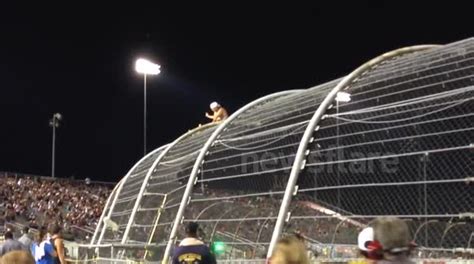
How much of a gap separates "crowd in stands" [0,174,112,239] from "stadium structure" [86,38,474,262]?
18.7m

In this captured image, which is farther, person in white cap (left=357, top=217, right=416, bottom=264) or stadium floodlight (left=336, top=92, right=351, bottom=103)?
stadium floodlight (left=336, top=92, right=351, bottom=103)

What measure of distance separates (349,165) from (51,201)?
94.6 ft

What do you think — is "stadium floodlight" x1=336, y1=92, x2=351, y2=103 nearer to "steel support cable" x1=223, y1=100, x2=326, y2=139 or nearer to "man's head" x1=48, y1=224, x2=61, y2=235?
"steel support cable" x1=223, y1=100, x2=326, y2=139

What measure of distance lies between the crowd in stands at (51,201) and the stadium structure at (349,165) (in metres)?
18.7

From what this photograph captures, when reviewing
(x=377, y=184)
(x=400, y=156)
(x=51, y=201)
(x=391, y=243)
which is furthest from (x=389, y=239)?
(x=51, y=201)

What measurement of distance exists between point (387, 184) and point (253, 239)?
8.77 feet

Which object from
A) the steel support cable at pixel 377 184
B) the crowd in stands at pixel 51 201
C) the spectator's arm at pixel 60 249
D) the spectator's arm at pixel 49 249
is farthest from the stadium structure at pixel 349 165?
the crowd in stands at pixel 51 201

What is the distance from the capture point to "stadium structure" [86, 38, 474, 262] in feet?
25.2

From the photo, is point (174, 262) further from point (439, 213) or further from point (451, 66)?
point (451, 66)

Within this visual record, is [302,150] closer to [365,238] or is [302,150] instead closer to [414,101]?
[414,101]

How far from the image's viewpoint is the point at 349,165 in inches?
331

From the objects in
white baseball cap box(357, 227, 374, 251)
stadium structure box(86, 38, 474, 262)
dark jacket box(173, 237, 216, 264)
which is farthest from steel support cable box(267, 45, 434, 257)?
white baseball cap box(357, 227, 374, 251)

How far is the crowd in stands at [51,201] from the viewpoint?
31875 mm

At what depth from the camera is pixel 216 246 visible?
10.9 metres
